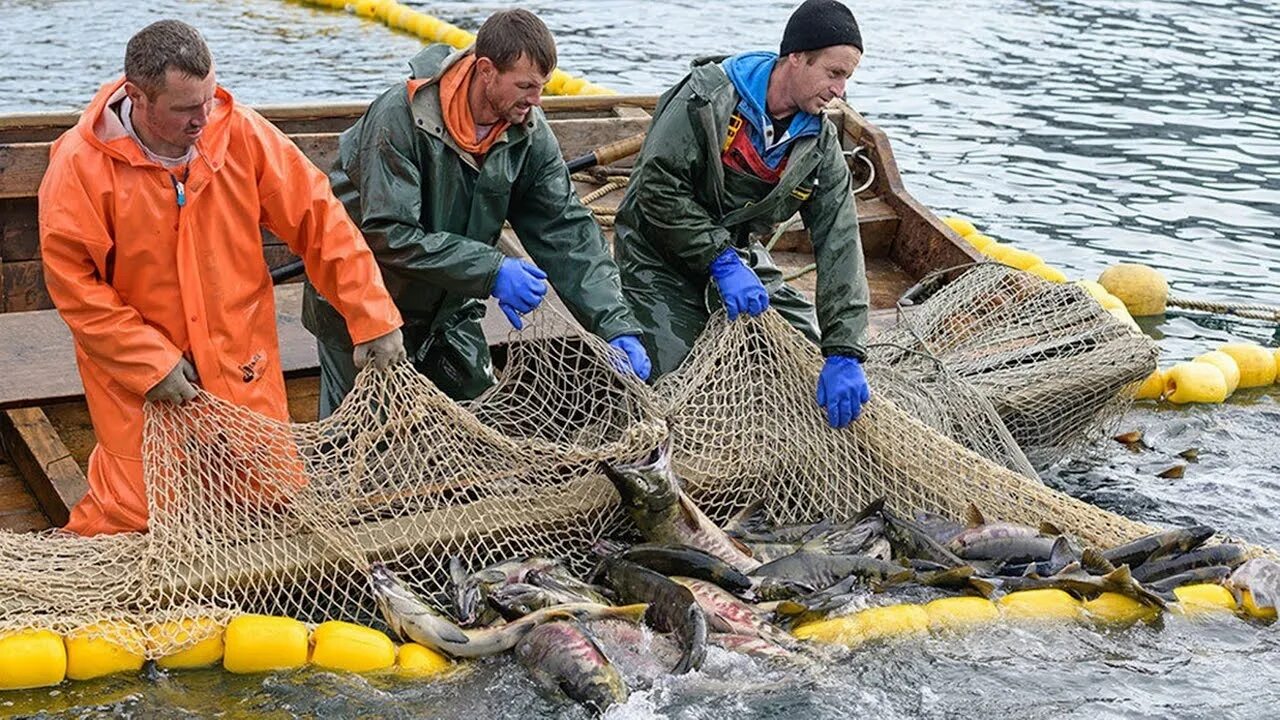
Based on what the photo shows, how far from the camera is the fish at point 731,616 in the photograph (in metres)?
5.44

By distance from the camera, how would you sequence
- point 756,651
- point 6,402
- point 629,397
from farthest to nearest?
point 6,402, point 629,397, point 756,651

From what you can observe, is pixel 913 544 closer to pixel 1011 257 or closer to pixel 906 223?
pixel 906 223

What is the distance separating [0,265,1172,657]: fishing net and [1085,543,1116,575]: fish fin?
0.22 m

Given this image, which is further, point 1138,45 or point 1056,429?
point 1138,45

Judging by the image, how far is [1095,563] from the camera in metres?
5.96

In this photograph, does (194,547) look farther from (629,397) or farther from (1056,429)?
(1056,429)

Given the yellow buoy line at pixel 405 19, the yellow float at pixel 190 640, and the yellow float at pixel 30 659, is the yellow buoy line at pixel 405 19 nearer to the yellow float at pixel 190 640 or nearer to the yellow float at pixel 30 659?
the yellow float at pixel 190 640

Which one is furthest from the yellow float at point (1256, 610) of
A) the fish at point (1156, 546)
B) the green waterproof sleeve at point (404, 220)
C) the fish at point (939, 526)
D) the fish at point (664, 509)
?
the green waterproof sleeve at point (404, 220)

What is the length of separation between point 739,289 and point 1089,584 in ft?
5.93

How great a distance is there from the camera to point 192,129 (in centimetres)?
506

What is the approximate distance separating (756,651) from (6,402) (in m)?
3.37

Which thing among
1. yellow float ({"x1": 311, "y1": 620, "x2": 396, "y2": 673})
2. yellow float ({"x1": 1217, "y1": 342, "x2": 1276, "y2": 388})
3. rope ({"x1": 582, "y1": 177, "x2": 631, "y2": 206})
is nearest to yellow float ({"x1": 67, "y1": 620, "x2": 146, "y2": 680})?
yellow float ({"x1": 311, "y1": 620, "x2": 396, "y2": 673})

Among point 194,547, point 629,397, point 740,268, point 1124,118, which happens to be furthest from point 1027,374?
point 1124,118

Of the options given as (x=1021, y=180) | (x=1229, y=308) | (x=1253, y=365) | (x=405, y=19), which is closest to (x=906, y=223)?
(x=1253, y=365)
